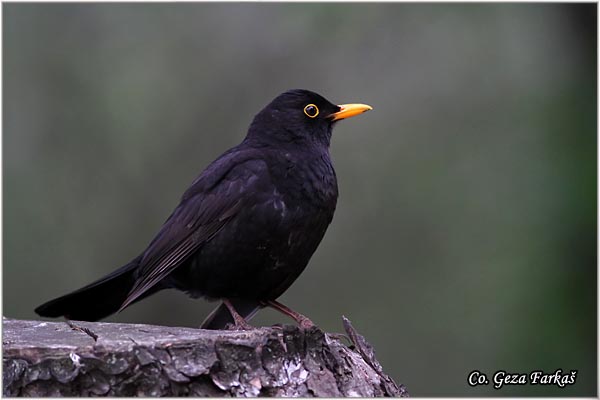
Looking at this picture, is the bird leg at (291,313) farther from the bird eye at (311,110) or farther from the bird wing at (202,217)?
the bird eye at (311,110)

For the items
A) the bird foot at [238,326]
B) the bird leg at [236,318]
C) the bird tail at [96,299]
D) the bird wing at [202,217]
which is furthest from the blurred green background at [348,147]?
the bird foot at [238,326]

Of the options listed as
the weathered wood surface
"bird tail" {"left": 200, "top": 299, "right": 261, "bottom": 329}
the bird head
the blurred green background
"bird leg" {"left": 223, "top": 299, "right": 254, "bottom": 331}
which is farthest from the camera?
the blurred green background

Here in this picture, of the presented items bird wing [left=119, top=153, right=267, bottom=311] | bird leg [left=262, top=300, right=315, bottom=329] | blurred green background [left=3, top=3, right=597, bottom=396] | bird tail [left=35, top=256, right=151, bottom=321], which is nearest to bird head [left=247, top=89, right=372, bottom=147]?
bird wing [left=119, top=153, right=267, bottom=311]

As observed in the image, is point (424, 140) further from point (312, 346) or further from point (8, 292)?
point (312, 346)

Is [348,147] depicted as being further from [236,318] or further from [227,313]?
[236,318]

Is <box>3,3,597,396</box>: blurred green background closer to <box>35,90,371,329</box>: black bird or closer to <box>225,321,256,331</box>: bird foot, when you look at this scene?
<box>35,90,371,329</box>: black bird

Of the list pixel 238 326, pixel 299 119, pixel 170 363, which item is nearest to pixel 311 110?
pixel 299 119

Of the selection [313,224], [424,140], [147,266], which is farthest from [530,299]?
[147,266]
